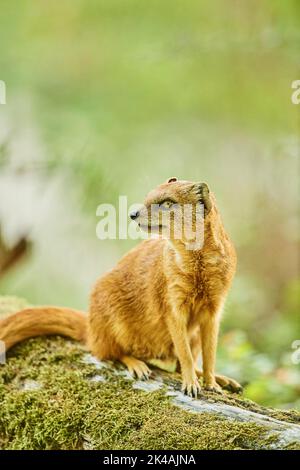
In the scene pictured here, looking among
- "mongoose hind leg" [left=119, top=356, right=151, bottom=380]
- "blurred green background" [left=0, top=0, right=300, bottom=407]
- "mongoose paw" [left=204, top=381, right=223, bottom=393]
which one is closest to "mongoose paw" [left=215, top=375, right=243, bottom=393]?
"mongoose paw" [left=204, top=381, right=223, bottom=393]

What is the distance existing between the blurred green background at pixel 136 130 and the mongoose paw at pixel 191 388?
1457 mm

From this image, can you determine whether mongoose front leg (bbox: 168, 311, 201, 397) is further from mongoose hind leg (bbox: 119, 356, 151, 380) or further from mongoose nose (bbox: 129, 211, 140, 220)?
mongoose nose (bbox: 129, 211, 140, 220)

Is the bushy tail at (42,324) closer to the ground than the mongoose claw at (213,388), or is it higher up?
higher up

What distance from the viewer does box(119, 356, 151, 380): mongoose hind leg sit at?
1.90 m

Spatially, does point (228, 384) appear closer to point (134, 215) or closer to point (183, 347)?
point (183, 347)

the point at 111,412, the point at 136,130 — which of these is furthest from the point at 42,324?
the point at 136,130

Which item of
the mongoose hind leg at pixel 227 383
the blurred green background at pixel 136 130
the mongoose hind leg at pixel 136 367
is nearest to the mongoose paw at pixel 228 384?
the mongoose hind leg at pixel 227 383

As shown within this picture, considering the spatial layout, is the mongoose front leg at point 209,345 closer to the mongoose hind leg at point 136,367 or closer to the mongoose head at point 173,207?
the mongoose hind leg at point 136,367

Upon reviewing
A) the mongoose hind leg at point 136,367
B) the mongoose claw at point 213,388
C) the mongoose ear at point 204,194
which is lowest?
the mongoose claw at point 213,388

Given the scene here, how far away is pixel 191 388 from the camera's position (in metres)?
1.79

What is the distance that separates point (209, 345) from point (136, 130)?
259cm

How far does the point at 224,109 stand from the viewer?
4.47m

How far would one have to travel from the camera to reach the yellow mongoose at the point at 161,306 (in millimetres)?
1739
